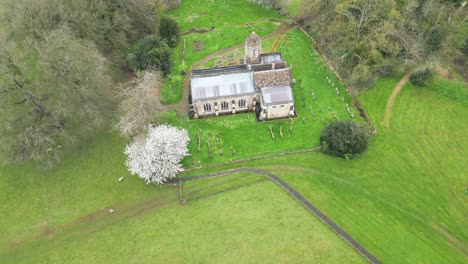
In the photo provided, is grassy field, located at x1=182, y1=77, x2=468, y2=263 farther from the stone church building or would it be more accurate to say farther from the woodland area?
the stone church building

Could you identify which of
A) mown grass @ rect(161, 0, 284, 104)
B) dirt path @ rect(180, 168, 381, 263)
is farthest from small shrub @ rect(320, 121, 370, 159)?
mown grass @ rect(161, 0, 284, 104)

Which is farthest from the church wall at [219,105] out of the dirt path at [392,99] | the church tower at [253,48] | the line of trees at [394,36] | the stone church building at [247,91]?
the dirt path at [392,99]

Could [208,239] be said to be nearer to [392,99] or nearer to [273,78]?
[273,78]

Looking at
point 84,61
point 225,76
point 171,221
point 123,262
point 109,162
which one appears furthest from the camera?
point 225,76

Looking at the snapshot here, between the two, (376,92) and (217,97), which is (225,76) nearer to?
(217,97)

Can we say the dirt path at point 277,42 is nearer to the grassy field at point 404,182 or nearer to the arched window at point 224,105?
the arched window at point 224,105

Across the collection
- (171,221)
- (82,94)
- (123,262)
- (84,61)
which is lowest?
(123,262)

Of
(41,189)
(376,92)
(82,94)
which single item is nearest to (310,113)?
(376,92)
